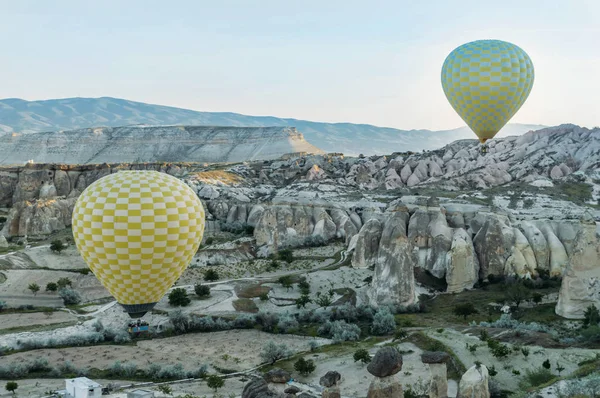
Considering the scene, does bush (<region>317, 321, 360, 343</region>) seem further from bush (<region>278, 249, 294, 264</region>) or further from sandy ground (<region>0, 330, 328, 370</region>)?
bush (<region>278, 249, 294, 264</region>)

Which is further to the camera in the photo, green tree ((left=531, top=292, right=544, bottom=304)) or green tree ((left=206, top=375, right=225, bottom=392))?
green tree ((left=531, top=292, right=544, bottom=304))

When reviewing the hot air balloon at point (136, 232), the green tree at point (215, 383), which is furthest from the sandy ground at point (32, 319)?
the green tree at point (215, 383)

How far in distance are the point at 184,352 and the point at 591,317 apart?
60.6 ft

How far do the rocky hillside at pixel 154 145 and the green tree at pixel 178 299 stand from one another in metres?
109

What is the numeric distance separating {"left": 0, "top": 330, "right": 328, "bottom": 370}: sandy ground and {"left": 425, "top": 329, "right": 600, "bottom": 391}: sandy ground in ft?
26.4

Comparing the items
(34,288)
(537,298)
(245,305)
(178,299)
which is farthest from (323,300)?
(34,288)

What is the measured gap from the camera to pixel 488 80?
41.7m

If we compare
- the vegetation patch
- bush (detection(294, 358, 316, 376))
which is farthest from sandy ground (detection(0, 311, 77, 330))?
bush (detection(294, 358, 316, 376))

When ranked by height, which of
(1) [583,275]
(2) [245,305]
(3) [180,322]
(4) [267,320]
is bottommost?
(2) [245,305]

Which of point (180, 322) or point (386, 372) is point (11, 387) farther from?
point (386, 372)

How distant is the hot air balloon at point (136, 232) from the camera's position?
89.0 ft

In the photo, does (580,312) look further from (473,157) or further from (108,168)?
(108,168)

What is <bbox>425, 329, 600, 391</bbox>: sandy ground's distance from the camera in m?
24.5

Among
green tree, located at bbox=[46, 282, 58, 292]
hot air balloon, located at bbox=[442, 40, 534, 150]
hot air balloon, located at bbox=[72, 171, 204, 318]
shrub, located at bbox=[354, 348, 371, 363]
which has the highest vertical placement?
hot air balloon, located at bbox=[442, 40, 534, 150]
